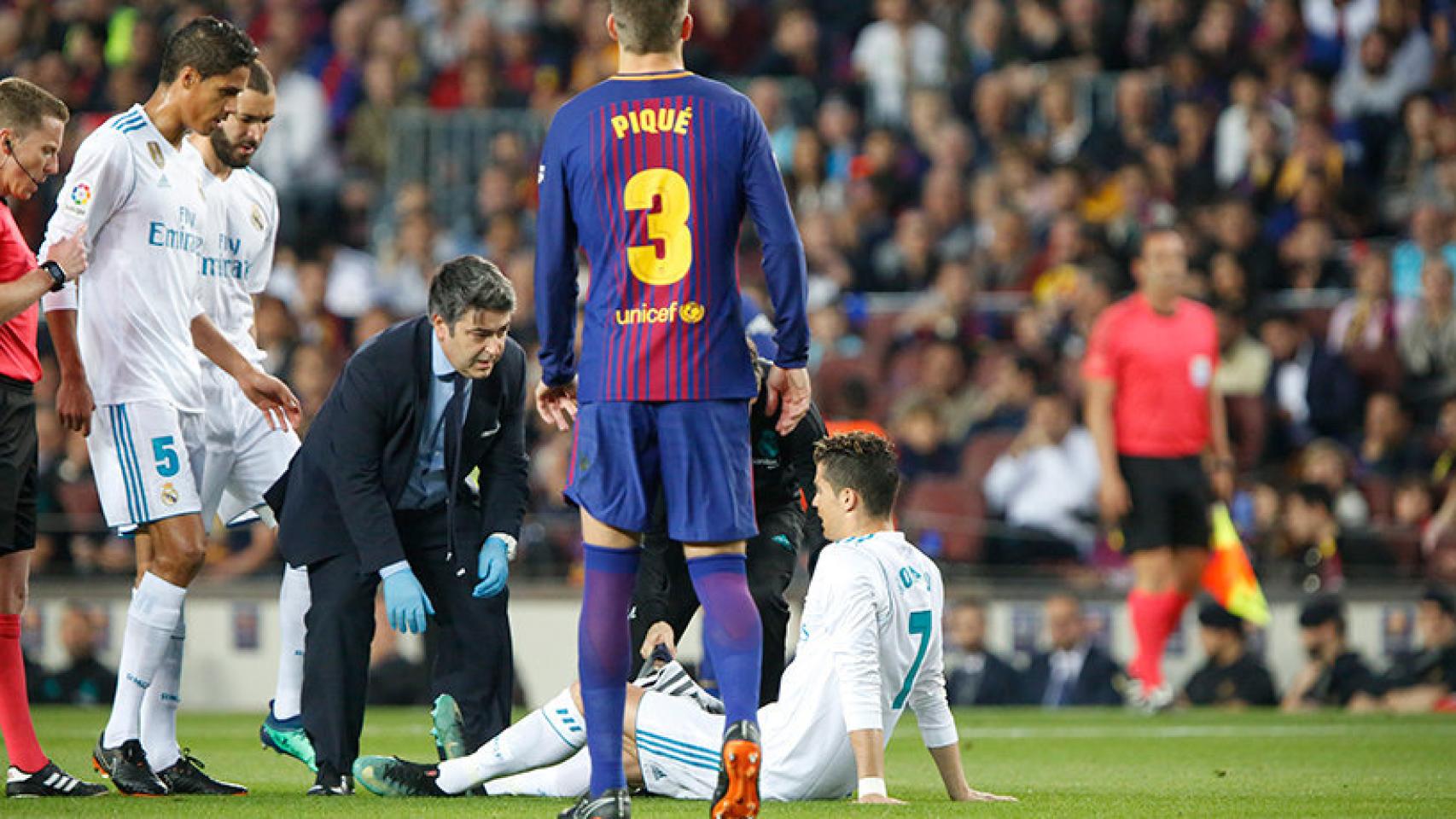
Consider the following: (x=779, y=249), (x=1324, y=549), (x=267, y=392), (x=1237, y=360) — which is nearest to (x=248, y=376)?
(x=267, y=392)

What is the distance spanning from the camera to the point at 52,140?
738cm

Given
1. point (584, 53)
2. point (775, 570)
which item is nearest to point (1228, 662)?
point (775, 570)

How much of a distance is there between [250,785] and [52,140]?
2.47 metres

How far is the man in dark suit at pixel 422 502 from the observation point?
23.0 feet

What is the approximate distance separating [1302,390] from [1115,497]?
312cm

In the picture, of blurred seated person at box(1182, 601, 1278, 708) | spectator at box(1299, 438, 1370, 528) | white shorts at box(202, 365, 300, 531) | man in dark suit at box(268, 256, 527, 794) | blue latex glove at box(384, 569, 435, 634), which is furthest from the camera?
spectator at box(1299, 438, 1370, 528)

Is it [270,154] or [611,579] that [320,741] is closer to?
[611,579]

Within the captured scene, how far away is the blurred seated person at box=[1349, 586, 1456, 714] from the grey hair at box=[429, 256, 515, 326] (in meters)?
7.42

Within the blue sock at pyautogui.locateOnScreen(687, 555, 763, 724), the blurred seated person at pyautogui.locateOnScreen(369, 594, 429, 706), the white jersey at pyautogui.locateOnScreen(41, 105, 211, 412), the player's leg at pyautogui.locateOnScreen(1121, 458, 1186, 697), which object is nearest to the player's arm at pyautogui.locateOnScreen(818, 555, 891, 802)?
the blue sock at pyautogui.locateOnScreen(687, 555, 763, 724)

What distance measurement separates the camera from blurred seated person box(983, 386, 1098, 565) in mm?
13953

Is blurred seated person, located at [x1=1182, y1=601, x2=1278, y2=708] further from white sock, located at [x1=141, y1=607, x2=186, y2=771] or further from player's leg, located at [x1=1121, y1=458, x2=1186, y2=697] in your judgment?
white sock, located at [x1=141, y1=607, x2=186, y2=771]

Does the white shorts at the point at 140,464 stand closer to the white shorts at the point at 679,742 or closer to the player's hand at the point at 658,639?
the player's hand at the point at 658,639

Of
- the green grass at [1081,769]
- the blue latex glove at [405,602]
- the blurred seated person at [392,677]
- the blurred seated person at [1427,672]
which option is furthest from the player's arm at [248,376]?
the blurred seated person at [1427,672]

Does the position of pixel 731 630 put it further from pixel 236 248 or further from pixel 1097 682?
pixel 1097 682
